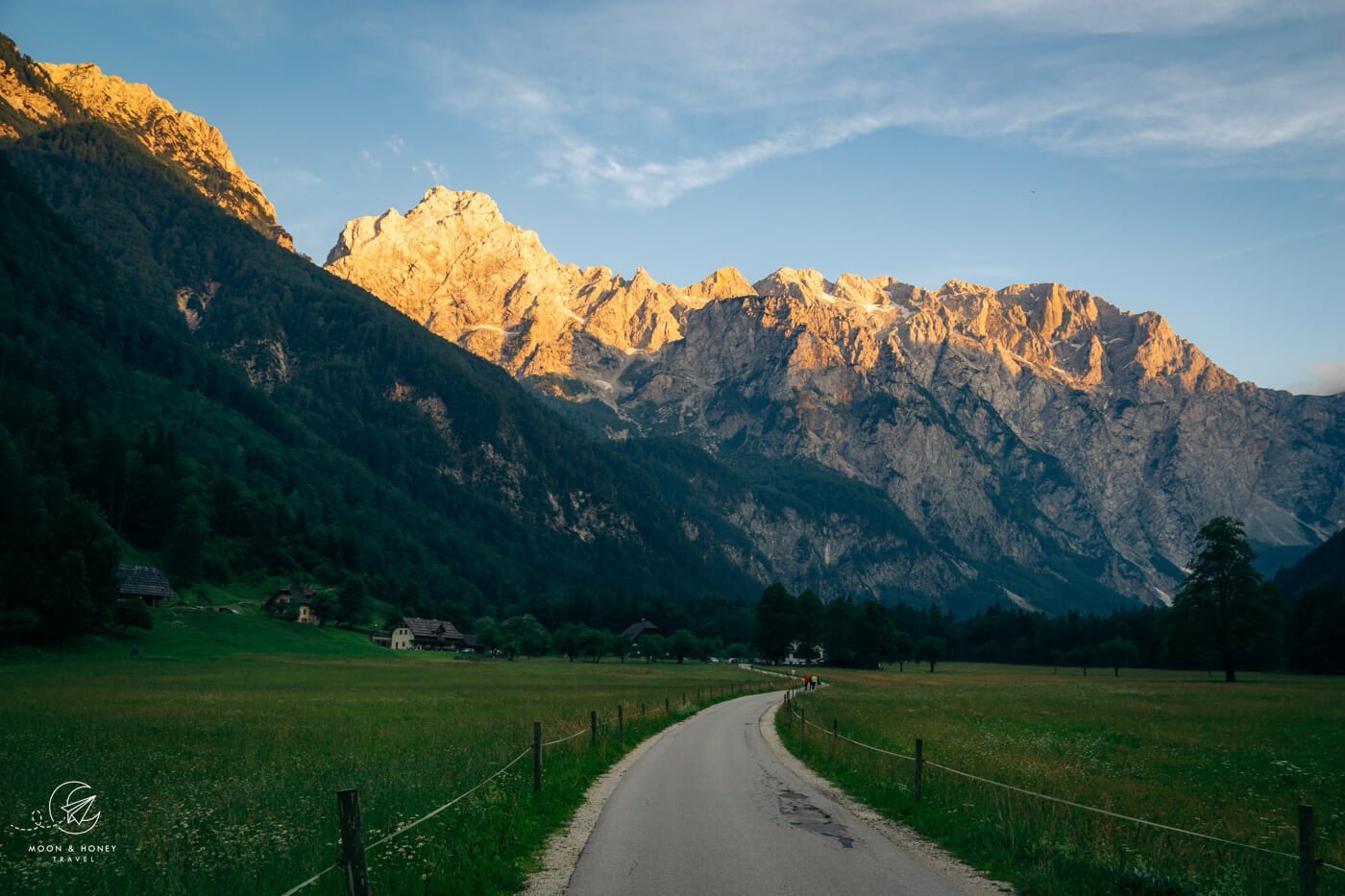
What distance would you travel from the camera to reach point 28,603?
254 feet

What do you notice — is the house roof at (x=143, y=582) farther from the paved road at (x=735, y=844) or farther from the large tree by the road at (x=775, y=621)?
the paved road at (x=735, y=844)

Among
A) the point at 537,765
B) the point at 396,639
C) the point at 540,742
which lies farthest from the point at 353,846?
the point at 396,639

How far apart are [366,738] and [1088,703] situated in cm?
5506

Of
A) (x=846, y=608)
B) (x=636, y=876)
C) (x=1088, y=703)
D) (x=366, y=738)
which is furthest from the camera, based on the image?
(x=846, y=608)

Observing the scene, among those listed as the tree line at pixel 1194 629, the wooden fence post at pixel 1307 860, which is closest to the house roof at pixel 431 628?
the tree line at pixel 1194 629

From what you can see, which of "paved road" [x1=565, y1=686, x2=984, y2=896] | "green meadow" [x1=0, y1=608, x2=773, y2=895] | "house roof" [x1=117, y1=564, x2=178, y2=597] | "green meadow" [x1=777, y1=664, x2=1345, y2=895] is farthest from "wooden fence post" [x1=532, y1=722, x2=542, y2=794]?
"house roof" [x1=117, y1=564, x2=178, y2=597]

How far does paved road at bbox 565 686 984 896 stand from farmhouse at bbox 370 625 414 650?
5615 inches

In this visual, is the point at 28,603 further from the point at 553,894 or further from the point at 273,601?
the point at 553,894

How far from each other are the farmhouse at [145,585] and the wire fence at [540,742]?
2738 inches

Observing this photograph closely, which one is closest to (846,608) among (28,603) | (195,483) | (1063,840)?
(195,483)

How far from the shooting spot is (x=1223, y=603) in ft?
318

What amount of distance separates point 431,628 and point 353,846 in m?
184

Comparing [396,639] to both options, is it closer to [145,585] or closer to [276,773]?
[145,585]

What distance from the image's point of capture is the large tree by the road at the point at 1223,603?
94.7 m
